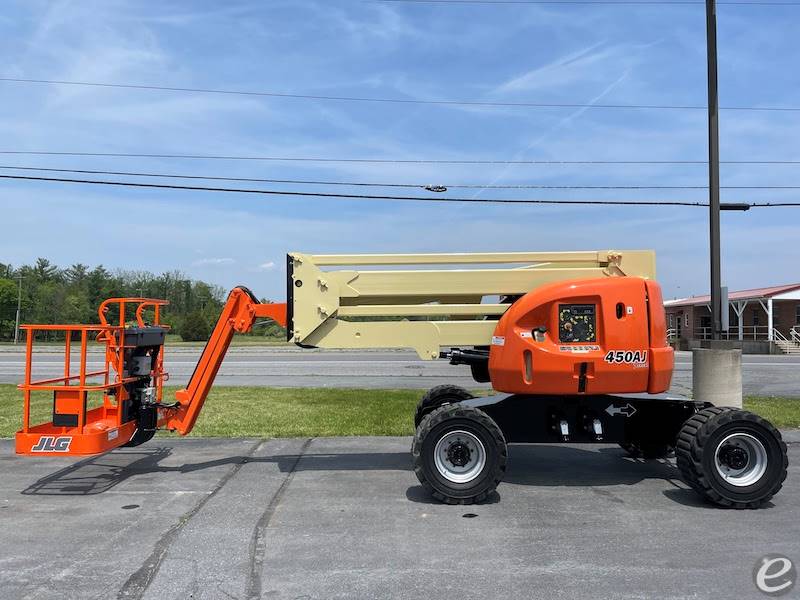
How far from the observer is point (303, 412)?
452 inches

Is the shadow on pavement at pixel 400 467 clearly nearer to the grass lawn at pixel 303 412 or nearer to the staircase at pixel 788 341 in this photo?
the grass lawn at pixel 303 412

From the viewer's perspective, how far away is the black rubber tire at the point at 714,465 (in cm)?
574

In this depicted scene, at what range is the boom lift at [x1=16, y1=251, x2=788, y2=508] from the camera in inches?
233

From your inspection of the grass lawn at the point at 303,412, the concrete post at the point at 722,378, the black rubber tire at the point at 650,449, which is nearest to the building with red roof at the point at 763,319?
the grass lawn at the point at 303,412

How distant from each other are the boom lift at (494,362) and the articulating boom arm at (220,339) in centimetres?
2

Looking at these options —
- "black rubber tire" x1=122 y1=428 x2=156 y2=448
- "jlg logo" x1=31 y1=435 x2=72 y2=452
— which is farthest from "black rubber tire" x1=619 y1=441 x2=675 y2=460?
"jlg logo" x1=31 y1=435 x2=72 y2=452

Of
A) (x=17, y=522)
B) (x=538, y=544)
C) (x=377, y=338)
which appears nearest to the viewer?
(x=538, y=544)

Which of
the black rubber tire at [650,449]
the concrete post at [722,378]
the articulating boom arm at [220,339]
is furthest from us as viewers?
the concrete post at [722,378]

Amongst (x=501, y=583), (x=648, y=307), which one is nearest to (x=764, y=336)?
(x=648, y=307)

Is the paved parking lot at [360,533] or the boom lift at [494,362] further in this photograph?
the boom lift at [494,362]

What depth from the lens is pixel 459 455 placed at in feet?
19.8

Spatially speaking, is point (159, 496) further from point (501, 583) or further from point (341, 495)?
point (501, 583)

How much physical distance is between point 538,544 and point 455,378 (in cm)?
1414

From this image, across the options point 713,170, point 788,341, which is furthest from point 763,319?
point 713,170
